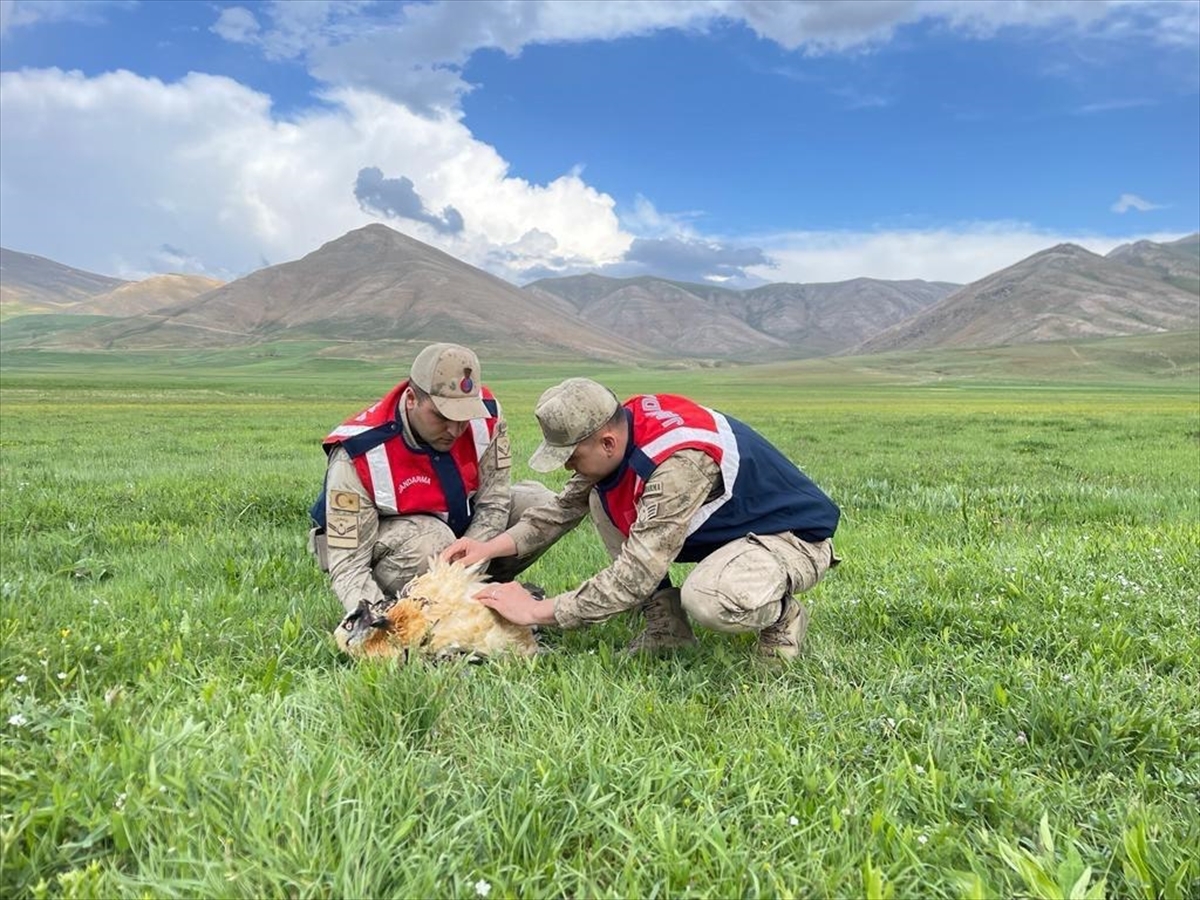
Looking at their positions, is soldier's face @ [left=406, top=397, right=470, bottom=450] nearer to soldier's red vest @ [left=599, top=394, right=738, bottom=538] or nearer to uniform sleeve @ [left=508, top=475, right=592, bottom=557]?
uniform sleeve @ [left=508, top=475, right=592, bottom=557]

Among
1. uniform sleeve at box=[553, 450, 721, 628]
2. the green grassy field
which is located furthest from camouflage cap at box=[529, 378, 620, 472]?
the green grassy field

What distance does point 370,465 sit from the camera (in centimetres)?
496

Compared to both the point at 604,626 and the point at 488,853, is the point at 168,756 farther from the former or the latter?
the point at 604,626

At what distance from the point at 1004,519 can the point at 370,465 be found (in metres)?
6.52

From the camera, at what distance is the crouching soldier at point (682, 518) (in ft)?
12.5

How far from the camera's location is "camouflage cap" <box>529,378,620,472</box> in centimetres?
375

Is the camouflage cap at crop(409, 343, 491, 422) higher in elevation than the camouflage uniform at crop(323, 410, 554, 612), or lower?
higher

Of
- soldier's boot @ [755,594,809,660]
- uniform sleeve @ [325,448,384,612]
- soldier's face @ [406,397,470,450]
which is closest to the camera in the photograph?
soldier's boot @ [755,594,809,660]

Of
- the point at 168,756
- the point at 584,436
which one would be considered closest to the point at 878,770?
the point at 584,436

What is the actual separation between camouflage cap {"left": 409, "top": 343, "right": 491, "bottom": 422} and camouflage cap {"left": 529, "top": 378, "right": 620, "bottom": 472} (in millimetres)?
1055

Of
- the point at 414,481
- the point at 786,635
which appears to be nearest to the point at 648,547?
the point at 786,635

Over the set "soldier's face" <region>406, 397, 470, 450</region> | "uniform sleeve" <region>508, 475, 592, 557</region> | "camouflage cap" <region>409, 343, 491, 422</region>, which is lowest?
"uniform sleeve" <region>508, 475, 592, 557</region>

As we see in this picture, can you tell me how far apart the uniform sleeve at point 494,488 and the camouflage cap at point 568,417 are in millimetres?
1693

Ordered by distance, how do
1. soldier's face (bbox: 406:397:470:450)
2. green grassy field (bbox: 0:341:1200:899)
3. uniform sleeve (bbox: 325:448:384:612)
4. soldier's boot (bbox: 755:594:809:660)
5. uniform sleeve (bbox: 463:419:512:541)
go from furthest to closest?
uniform sleeve (bbox: 463:419:512:541) < soldier's face (bbox: 406:397:470:450) < uniform sleeve (bbox: 325:448:384:612) < soldier's boot (bbox: 755:594:809:660) < green grassy field (bbox: 0:341:1200:899)
